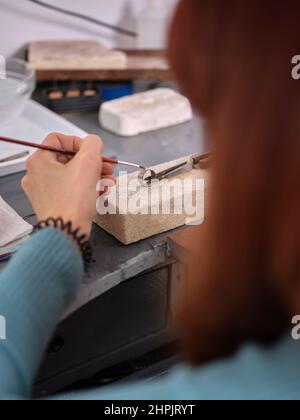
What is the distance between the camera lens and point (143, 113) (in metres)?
1.29

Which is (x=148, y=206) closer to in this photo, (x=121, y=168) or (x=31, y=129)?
(x=121, y=168)

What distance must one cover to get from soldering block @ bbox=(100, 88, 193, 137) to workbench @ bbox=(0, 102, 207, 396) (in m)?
0.29

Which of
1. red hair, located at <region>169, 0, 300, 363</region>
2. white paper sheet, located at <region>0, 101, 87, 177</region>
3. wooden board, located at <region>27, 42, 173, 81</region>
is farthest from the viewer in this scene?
wooden board, located at <region>27, 42, 173, 81</region>

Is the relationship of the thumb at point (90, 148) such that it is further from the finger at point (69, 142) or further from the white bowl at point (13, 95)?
the white bowl at point (13, 95)

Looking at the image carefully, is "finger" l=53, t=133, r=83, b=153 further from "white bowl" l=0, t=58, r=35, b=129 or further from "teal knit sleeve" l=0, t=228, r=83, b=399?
"white bowl" l=0, t=58, r=35, b=129

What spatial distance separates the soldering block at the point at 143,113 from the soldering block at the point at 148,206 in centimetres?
33

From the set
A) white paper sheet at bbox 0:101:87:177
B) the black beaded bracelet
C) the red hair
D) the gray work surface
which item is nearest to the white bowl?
white paper sheet at bbox 0:101:87:177

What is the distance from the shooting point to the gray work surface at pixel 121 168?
→ 80 cm

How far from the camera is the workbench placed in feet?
2.81

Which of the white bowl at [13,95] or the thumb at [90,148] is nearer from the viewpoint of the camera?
the thumb at [90,148]

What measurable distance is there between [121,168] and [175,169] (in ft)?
0.48

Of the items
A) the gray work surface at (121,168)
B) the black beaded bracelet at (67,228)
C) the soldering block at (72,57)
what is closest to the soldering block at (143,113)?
the gray work surface at (121,168)

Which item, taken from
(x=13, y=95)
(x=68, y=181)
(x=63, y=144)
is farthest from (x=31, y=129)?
(x=68, y=181)
